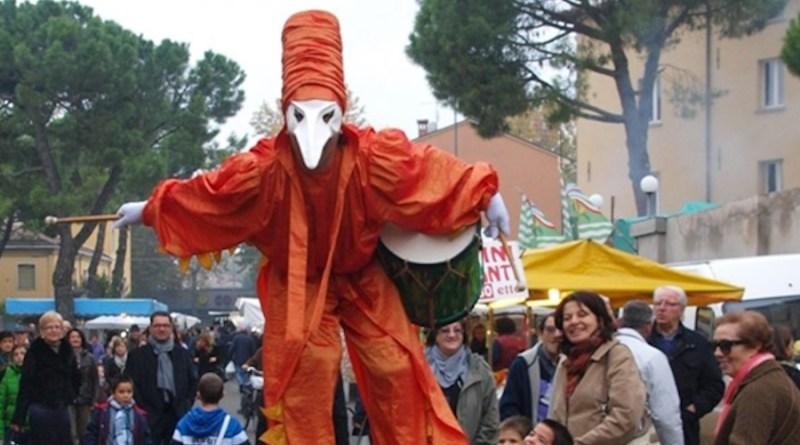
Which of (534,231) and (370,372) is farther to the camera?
(534,231)

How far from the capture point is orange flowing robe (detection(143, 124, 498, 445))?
732 centimetres

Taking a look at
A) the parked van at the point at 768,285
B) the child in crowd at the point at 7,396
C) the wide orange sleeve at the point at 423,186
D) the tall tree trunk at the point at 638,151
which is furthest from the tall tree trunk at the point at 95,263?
the wide orange sleeve at the point at 423,186

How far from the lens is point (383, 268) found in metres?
7.61

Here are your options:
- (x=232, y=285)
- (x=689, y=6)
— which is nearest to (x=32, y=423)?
(x=689, y=6)

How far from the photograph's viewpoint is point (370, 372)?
749 centimetres

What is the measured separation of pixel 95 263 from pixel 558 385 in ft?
164

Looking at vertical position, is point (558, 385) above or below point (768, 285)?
below

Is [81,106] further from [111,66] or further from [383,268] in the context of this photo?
[383,268]

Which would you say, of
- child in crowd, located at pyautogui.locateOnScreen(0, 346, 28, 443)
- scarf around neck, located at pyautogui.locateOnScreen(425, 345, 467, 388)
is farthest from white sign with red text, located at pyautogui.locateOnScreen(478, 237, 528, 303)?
child in crowd, located at pyautogui.locateOnScreen(0, 346, 28, 443)

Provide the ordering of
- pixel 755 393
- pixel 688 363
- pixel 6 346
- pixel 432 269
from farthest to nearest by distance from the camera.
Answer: pixel 6 346
pixel 688 363
pixel 432 269
pixel 755 393

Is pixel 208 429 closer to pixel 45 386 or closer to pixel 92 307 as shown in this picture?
pixel 45 386

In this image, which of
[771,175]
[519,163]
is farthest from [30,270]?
[771,175]

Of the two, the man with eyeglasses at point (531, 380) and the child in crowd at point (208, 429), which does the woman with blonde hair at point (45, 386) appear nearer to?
the child in crowd at point (208, 429)

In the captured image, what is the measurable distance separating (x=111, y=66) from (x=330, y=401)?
3738cm
